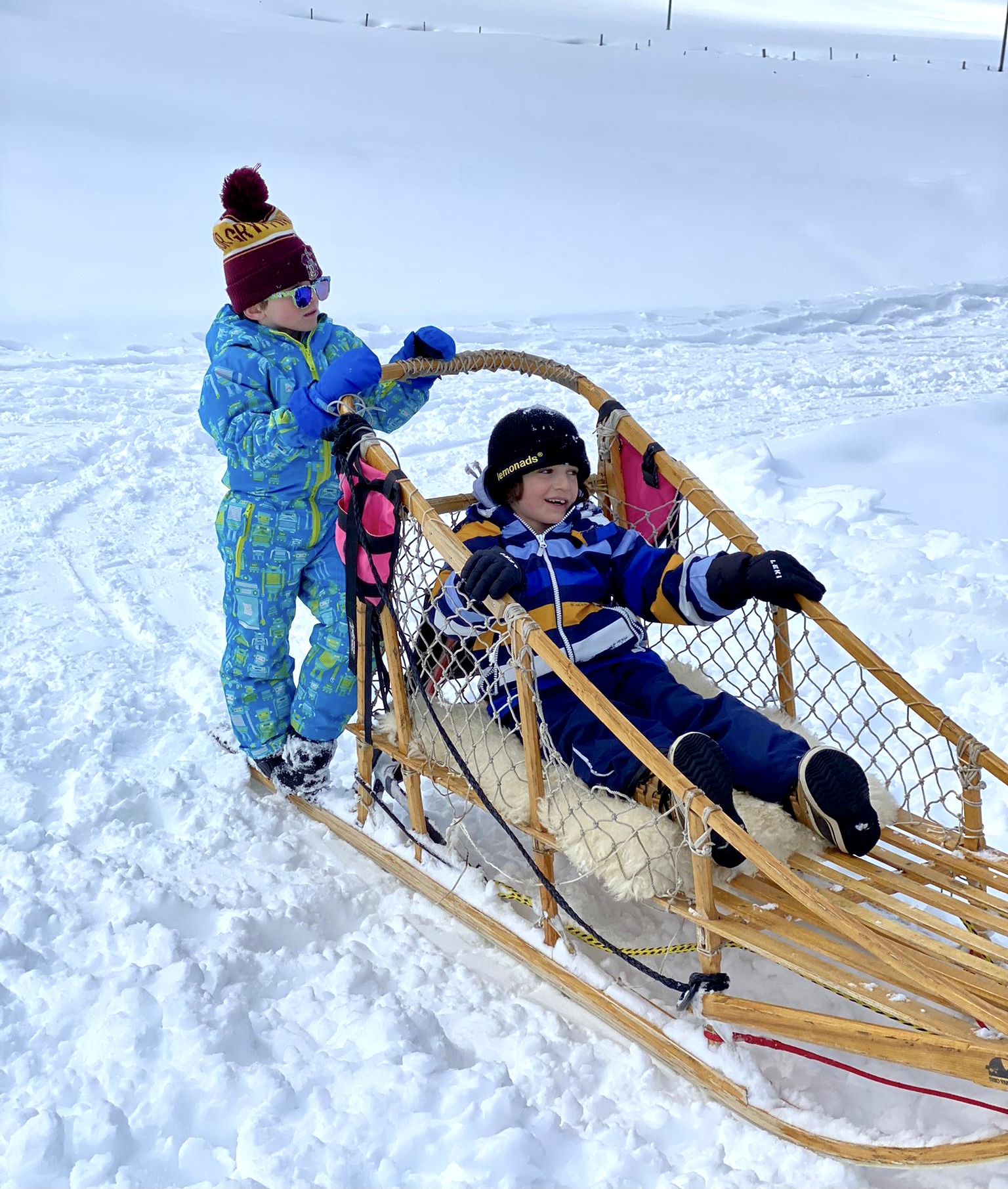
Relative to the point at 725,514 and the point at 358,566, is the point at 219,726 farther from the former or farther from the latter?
the point at 725,514

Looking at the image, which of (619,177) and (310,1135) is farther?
(619,177)

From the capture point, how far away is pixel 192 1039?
7.17 ft

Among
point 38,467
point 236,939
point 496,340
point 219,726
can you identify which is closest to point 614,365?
point 496,340

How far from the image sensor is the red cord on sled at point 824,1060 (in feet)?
7.06

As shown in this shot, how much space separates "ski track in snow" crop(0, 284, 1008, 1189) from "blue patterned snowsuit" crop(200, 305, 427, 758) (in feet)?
0.93

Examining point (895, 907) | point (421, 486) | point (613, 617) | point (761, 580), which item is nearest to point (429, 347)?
point (613, 617)

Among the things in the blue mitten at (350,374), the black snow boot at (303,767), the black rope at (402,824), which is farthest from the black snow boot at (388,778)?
the blue mitten at (350,374)

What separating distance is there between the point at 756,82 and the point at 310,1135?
2654 centimetres

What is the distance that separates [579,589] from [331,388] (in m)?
0.80

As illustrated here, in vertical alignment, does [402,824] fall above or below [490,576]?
below

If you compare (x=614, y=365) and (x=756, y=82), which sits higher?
(x=756, y=82)

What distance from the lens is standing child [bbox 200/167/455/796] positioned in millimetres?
2918

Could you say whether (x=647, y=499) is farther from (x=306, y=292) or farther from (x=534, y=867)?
(x=534, y=867)

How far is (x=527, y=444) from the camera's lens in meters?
2.95
